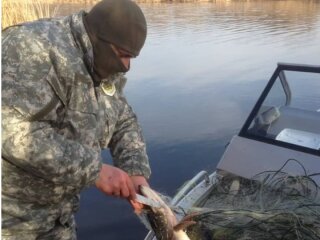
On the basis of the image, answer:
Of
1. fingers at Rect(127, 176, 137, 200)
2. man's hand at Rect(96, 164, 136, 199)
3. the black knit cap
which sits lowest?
fingers at Rect(127, 176, 137, 200)

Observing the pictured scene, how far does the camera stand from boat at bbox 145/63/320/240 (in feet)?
13.9

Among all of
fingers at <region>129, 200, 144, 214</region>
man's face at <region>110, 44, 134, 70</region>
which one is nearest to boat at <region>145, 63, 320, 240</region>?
fingers at <region>129, 200, 144, 214</region>

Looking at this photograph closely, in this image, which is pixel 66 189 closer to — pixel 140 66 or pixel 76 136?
pixel 76 136

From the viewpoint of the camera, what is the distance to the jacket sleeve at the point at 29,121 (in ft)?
6.46

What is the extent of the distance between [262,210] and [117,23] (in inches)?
89.4

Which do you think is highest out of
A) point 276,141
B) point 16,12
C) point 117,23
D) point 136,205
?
point 117,23

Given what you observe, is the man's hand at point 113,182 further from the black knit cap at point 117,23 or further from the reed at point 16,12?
the reed at point 16,12

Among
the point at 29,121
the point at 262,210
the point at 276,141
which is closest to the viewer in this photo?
the point at 29,121

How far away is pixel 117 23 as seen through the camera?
2223 millimetres

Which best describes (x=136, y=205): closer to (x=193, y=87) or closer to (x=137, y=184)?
(x=137, y=184)

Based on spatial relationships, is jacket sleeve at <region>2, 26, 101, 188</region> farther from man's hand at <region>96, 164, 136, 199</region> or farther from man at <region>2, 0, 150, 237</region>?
man's hand at <region>96, 164, 136, 199</region>

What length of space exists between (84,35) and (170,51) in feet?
45.7

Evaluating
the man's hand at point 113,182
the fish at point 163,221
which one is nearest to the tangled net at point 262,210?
the fish at point 163,221

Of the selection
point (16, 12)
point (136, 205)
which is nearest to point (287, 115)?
point (136, 205)
